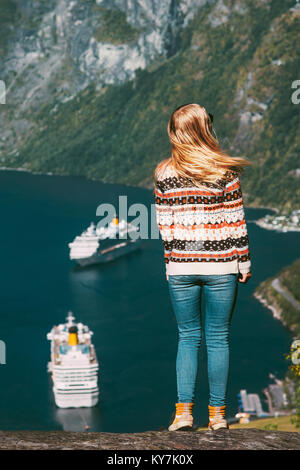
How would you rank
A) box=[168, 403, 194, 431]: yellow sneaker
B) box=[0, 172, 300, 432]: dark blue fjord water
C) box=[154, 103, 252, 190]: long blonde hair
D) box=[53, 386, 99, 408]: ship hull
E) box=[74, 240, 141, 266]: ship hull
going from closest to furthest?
box=[154, 103, 252, 190]: long blonde hair < box=[168, 403, 194, 431]: yellow sneaker < box=[0, 172, 300, 432]: dark blue fjord water < box=[53, 386, 99, 408]: ship hull < box=[74, 240, 141, 266]: ship hull

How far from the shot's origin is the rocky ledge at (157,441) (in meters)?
8.09

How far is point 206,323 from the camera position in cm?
964

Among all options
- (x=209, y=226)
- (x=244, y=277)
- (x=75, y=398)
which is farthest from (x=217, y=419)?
(x=75, y=398)

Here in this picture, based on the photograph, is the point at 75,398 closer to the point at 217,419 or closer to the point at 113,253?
the point at 217,419

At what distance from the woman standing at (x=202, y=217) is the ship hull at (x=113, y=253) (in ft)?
467

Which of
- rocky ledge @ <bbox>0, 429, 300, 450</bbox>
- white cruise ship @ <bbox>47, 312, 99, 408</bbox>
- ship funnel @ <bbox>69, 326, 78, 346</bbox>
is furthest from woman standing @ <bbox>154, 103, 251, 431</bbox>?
ship funnel @ <bbox>69, 326, 78, 346</bbox>

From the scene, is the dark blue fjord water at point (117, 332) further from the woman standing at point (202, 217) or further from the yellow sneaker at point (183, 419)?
the woman standing at point (202, 217)

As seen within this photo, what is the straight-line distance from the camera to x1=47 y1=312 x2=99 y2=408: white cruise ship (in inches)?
3204

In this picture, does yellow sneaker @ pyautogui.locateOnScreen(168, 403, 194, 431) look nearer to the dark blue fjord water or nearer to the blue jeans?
the blue jeans

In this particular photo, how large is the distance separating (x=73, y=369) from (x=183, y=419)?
76.7 metres

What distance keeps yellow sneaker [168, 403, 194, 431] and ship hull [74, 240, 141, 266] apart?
142 meters

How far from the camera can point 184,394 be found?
9.79m

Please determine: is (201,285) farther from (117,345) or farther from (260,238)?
(260,238)
